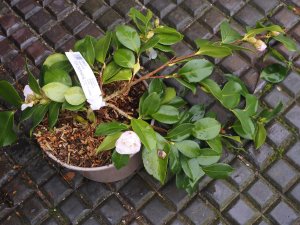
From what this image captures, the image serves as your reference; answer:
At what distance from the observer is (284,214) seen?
170 centimetres

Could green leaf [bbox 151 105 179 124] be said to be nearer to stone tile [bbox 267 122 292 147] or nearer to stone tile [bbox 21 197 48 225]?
stone tile [bbox 267 122 292 147]

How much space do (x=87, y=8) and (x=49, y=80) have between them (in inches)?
29.5

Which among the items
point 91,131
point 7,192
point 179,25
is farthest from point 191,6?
point 7,192

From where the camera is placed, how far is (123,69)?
1487mm

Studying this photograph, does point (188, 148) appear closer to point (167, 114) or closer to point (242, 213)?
point (167, 114)

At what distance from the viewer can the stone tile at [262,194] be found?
67.7 inches

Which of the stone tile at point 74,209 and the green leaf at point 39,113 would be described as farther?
the stone tile at point 74,209

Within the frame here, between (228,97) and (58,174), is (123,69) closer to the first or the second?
(228,97)

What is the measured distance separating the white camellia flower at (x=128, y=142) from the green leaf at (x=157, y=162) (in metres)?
0.10

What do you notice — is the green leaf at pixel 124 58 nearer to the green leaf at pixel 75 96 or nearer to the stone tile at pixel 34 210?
the green leaf at pixel 75 96

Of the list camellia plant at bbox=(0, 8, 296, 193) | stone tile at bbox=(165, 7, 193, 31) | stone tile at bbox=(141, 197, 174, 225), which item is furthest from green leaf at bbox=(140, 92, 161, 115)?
stone tile at bbox=(165, 7, 193, 31)


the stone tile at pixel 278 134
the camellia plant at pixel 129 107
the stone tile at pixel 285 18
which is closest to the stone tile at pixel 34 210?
the camellia plant at pixel 129 107

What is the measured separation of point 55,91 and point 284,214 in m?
0.92

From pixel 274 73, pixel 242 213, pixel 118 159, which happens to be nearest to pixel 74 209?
pixel 118 159
